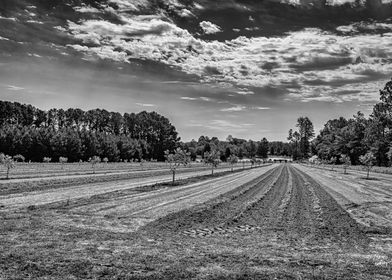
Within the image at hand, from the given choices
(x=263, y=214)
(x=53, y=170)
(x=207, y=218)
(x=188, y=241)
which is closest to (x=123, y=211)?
(x=207, y=218)

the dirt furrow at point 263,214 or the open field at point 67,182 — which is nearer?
the dirt furrow at point 263,214

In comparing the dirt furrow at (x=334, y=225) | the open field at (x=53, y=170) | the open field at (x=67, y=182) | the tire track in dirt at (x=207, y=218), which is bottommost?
the open field at (x=53, y=170)

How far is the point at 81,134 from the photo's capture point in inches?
4471

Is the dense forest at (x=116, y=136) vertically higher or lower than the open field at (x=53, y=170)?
higher

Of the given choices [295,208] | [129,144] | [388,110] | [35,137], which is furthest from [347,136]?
[295,208]

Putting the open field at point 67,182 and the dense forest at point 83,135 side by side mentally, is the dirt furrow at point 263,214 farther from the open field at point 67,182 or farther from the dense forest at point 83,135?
the dense forest at point 83,135

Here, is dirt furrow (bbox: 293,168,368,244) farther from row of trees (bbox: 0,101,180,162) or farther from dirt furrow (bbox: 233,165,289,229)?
row of trees (bbox: 0,101,180,162)

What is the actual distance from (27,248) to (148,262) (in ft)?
13.1

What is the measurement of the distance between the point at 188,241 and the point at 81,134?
10735 centimetres

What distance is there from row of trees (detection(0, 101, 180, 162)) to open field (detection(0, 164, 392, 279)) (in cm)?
7915

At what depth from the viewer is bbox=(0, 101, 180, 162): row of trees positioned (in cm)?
9469

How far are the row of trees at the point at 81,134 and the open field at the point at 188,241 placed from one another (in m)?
79.2

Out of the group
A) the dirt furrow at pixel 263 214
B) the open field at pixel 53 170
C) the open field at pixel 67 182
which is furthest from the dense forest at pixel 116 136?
the dirt furrow at pixel 263 214

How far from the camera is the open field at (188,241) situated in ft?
29.9
